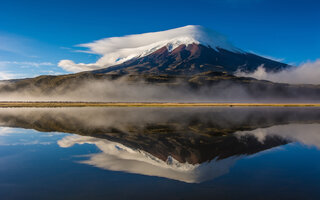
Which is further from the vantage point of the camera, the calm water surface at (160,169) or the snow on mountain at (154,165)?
the snow on mountain at (154,165)

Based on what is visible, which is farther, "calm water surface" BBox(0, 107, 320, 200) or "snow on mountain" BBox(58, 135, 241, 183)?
"snow on mountain" BBox(58, 135, 241, 183)

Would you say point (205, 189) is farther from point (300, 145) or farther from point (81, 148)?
point (300, 145)

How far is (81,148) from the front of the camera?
18500mm

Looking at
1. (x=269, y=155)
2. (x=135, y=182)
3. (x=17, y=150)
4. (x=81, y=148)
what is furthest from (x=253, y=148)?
(x=17, y=150)

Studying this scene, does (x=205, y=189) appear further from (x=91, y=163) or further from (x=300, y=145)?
(x=300, y=145)

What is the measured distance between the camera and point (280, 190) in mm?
9977

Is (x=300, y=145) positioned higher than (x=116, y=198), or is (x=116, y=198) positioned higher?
(x=116, y=198)

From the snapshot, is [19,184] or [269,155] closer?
[19,184]

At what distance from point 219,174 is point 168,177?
2294 millimetres

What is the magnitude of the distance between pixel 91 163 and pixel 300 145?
1503 centimetres

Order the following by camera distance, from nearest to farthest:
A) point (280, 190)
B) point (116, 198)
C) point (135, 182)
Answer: point (116, 198)
point (280, 190)
point (135, 182)

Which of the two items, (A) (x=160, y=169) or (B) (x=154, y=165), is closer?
(A) (x=160, y=169)

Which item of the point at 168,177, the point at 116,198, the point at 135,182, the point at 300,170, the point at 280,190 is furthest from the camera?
the point at 300,170

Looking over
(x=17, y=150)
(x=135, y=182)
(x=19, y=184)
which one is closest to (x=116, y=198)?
(x=135, y=182)
